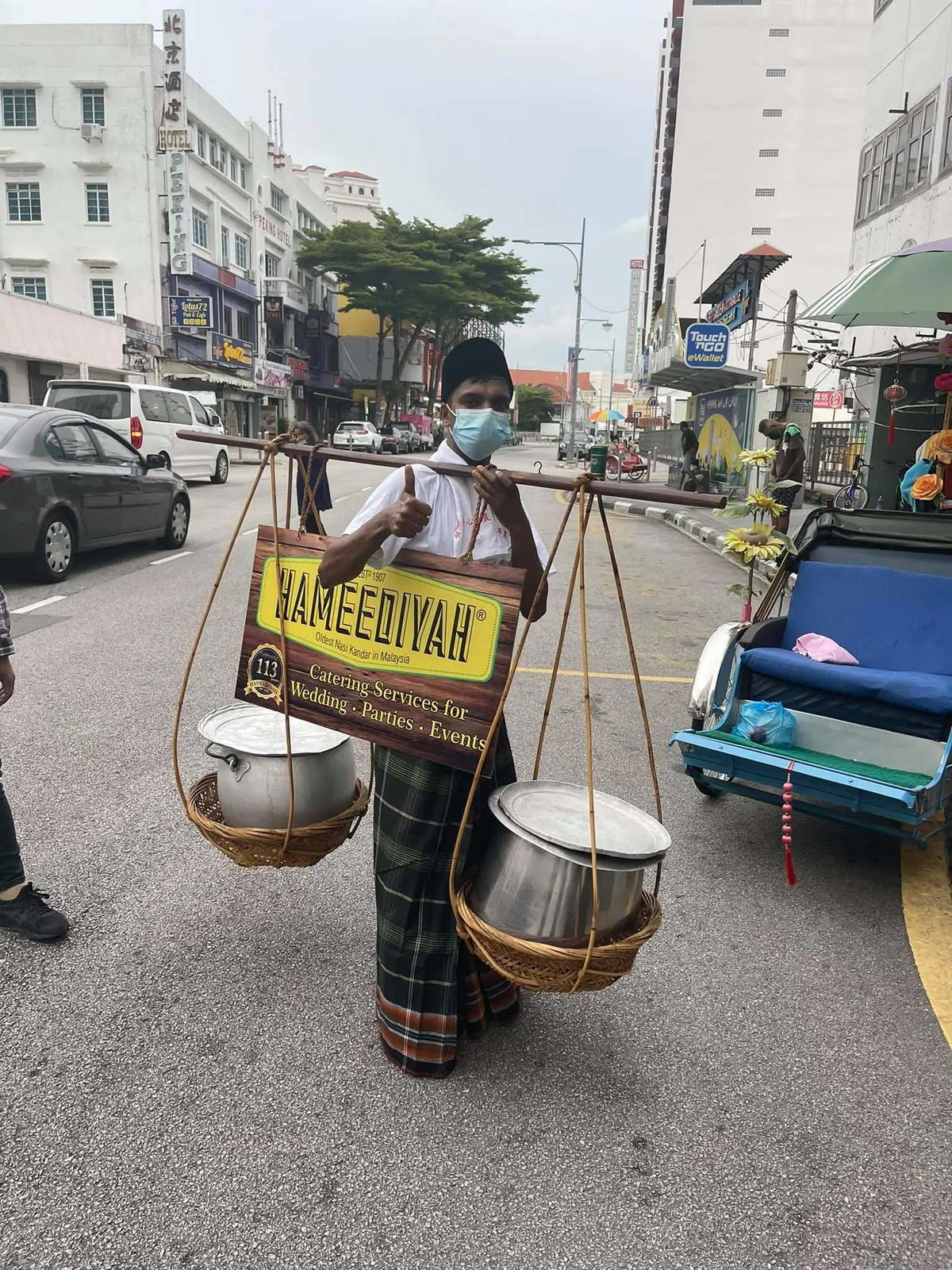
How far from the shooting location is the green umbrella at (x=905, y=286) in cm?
650

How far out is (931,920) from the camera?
134 inches

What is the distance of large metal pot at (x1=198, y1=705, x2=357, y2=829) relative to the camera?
2594mm

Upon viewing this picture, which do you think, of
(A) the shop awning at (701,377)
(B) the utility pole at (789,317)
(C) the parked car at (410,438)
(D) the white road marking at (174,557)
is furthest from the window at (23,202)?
(D) the white road marking at (174,557)

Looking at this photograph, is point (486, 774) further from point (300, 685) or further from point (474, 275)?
point (474, 275)

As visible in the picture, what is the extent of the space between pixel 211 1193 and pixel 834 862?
9.30 feet

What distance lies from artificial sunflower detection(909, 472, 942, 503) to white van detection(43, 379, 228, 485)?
9.39 m

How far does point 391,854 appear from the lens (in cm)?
235

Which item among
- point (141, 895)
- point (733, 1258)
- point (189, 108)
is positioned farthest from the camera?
point (189, 108)

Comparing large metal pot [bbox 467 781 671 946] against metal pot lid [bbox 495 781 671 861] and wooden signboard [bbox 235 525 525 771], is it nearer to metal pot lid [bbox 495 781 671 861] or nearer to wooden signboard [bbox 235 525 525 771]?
metal pot lid [bbox 495 781 671 861]

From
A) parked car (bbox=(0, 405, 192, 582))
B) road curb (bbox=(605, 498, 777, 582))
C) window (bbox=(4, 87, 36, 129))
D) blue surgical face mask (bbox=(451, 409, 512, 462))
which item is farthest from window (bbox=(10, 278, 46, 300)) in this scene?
blue surgical face mask (bbox=(451, 409, 512, 462))

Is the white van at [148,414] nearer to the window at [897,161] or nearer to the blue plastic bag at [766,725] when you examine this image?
the blue plastic bag at [766,725]

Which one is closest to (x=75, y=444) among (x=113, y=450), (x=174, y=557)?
(x=113, y=450)

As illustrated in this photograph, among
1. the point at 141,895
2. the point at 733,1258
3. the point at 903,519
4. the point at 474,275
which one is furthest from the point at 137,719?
the point at 474,275

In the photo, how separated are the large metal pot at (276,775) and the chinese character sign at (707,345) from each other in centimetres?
2085
